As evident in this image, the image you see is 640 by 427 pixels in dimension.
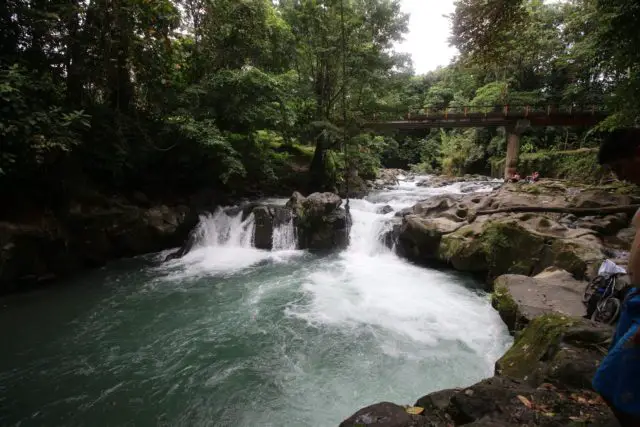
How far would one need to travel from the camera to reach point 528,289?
5590 mm

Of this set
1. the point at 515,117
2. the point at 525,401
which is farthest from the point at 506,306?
the point at 515,117

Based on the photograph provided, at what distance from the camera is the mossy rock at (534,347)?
10.0 ft

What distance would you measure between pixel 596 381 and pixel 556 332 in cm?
181

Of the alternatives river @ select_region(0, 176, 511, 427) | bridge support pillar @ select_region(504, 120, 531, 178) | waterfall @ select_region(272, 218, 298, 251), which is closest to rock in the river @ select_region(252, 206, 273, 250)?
waterfall @ select_region(272, 218, 298, 251)

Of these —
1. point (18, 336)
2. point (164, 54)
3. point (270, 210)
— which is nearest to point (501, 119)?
point (270, 210)

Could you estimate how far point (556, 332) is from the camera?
314 centimetres

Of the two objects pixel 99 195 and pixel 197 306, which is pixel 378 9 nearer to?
pixel 99 195

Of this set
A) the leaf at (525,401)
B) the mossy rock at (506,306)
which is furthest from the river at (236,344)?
the leaf at (525,401)

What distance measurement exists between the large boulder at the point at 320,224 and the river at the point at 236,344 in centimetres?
188

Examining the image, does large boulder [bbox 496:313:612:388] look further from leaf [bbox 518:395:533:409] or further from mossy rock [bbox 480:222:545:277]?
mossy rock [bbox 480:222:545:277]

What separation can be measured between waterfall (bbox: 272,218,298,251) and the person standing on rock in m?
9.81

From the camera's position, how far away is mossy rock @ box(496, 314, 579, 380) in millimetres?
3062

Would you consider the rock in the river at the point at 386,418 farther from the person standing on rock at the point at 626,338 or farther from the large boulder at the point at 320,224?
the large boulder at the point at 320,224

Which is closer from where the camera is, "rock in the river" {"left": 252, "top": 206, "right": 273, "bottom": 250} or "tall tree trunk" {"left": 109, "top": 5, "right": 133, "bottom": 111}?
"tall tree trunk" {"left": 109, "top": 5, "right": 133, "bottom": 111}
